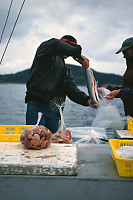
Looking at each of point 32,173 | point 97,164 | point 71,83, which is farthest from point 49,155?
point 71,83

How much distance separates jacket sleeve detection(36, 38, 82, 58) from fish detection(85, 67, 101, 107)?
0.64 metres

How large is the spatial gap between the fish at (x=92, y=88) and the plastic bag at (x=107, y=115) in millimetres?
91

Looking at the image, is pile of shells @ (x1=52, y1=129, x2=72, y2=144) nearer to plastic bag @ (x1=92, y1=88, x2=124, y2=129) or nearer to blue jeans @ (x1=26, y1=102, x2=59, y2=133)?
blue jeans @ (x1=26, y1=102, x2=59, y2=133)

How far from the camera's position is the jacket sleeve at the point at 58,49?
328cm

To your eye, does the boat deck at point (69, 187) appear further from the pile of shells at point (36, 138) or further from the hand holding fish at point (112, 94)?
the hand holding fish at point (112, 94)

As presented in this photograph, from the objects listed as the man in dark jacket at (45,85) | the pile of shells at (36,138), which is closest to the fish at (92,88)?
the man in dark jacket at (45,85)

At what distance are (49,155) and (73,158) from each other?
0.21 metres

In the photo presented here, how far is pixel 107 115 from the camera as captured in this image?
14.1ft

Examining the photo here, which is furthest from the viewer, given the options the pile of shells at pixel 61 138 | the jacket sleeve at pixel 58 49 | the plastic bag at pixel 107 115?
the plastic bag at pixel 107 115

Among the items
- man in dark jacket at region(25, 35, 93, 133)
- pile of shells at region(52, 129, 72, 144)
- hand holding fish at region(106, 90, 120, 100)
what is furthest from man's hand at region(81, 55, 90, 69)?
pile of shells at region(52, 129, 72, 144)

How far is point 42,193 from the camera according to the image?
175 cm

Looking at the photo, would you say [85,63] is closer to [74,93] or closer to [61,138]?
[74,93]

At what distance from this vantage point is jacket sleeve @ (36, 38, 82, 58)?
328 cm

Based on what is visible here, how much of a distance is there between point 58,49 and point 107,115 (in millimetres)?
1630
